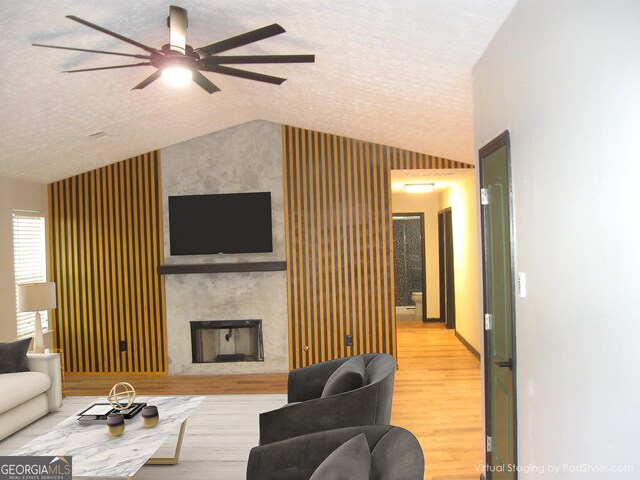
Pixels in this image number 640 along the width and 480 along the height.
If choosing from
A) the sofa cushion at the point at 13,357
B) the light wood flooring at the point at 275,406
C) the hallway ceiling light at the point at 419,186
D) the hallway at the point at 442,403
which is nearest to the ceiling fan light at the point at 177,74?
the light wood flooring at the point at 275,406

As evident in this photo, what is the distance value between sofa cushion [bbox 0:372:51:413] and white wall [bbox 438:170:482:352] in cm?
500

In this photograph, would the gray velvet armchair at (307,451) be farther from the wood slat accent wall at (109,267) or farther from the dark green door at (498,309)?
the wood slat accent wall at (109,267)

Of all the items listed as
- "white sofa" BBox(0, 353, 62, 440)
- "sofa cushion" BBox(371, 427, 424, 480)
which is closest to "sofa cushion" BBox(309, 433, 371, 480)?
"sofa cushion" BBox(371, 427, 424, 480)

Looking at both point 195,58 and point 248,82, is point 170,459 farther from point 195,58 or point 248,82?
point 248,82

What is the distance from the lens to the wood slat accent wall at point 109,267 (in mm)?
7199

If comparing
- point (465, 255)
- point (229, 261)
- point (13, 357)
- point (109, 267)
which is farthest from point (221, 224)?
point (465, 255)

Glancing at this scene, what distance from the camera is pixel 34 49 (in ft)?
11.8

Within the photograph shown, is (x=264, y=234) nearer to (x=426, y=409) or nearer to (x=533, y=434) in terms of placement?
(x=426, y=409)

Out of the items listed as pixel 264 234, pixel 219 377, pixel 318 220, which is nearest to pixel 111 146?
pixel 264 234

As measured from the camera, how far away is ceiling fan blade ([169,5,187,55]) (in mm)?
3295

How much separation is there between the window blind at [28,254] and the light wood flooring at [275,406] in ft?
3.05

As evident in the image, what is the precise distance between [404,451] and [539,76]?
1.65 m

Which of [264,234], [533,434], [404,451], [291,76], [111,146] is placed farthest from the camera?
[264,234]

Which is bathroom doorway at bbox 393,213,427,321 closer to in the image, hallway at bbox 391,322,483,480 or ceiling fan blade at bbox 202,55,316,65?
hallway at bbox 391,322,483,480
